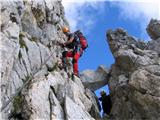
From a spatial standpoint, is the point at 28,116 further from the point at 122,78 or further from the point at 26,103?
the point at 122,78

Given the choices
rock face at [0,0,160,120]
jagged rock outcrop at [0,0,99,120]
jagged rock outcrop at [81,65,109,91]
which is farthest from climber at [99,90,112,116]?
jagged rock outcrop at [81,65,109,91]

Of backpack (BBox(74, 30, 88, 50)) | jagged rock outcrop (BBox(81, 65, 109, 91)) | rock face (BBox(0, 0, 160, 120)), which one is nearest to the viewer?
rock face (BBox(0, 0, 160, 120))

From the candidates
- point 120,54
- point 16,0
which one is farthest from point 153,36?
point 16,0

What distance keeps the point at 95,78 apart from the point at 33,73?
10.8 metres

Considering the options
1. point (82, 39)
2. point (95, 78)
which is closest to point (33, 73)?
point (82, 39)

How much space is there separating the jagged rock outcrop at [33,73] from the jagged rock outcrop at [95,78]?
3.20 meters

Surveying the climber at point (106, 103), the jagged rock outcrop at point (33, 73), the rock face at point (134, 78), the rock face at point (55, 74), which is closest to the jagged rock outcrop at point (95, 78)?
the rock face at point (55, 74)

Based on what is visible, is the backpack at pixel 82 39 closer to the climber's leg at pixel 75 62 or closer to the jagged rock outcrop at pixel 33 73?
the climber's leg at pixel 75 62

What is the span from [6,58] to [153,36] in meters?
21.0

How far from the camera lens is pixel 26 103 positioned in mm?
19516

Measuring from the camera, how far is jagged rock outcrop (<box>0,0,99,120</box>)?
19.6 metres

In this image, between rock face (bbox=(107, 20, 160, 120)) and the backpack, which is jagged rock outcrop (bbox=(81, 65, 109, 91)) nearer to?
rock face (bbox=(107, 20, 160, 120))

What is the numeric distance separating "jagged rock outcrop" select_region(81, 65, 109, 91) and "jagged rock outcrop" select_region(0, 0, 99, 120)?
320cm

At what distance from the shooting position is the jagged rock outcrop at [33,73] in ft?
64.2
